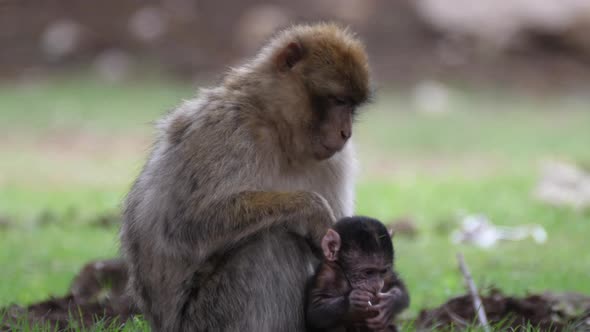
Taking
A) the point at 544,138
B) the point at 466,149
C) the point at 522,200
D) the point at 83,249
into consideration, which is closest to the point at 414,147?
the point at 466,149

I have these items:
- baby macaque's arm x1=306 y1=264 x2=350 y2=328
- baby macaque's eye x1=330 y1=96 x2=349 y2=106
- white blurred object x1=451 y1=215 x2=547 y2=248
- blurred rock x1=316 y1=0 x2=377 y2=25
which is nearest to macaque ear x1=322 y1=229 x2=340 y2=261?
baby macaque's arm x1=306 y1=264 x2=350 y2=328

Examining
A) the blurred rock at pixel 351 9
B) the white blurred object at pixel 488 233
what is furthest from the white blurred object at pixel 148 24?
the white blurred object at pixel 488 233

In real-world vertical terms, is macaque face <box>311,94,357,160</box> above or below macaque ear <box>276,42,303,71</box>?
below

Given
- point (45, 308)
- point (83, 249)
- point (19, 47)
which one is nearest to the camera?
point (45, 308)

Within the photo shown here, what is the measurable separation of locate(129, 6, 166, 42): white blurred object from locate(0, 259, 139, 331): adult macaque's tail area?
14238 mm

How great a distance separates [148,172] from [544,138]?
39.3ft

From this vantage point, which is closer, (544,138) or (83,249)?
(83,249)

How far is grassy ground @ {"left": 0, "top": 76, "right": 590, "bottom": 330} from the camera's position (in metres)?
8.33

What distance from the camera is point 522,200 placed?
11781mm

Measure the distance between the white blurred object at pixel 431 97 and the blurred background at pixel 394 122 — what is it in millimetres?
56

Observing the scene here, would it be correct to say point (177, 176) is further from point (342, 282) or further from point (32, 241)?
point (32, 241)

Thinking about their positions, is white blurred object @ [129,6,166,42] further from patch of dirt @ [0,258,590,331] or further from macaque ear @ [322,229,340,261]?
macaque ear @ [322,229,340,261]

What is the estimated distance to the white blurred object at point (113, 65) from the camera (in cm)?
1997

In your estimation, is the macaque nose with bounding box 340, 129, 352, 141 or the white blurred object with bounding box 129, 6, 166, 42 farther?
the white blurred object with bounding box 129, 6, 166, 42
